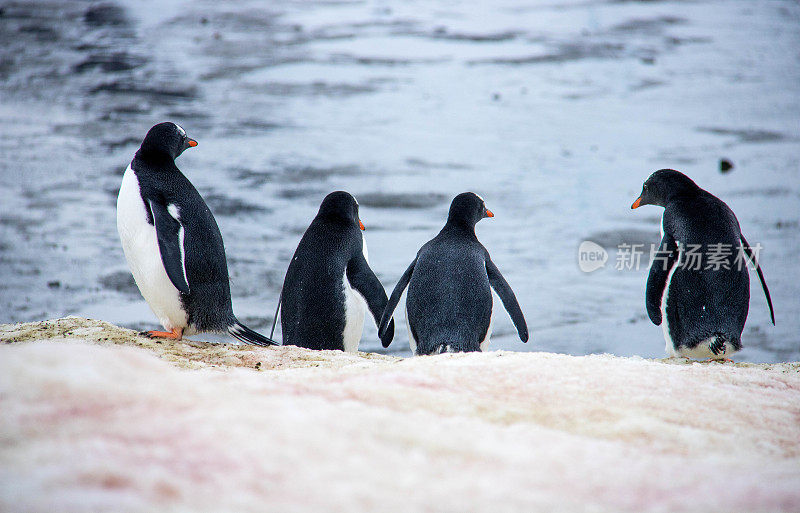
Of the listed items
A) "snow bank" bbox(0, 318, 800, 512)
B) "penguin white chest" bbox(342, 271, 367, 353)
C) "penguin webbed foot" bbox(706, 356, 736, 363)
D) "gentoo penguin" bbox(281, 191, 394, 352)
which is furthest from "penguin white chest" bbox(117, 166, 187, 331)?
"penguin webbed foot" bbox(706, 356, 736, 363)

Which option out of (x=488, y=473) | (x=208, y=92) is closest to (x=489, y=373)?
(x=488, y=473)

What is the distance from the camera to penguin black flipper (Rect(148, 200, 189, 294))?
133 inches

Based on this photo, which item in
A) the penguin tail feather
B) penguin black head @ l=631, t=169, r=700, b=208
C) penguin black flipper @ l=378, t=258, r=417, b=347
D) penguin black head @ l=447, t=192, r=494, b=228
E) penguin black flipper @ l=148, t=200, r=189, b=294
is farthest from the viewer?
penguin black head @ l=631, t=169, r=700, b=208

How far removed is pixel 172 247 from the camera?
3.44 metres

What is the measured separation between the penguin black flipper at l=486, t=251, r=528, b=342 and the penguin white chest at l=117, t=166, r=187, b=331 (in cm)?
142

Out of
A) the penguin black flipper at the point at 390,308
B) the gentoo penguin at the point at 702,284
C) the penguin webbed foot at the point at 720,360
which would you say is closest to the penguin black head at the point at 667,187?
the gentoo penguin at the point at 702,284

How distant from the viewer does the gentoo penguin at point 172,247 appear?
11.4 feet

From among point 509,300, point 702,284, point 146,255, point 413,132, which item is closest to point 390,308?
point 509,300

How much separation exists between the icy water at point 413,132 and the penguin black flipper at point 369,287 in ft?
2.91

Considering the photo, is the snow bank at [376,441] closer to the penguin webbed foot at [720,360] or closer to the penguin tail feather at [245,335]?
the penguin webbed foot at [720,360]

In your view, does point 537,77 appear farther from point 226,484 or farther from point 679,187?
point 226,484

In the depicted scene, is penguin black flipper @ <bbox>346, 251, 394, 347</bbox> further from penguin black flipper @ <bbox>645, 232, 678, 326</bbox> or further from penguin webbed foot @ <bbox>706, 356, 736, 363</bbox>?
penguin webbed foot @ <bbox>706, 356, 736, 363</bbox>

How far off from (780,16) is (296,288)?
11037mm

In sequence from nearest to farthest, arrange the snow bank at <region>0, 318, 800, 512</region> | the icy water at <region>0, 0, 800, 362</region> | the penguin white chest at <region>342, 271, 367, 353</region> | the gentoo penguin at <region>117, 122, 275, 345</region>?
the snow bank at <region>0, 318, 800, 512</region>, the gentoo penguin at <region>117, 122, 275, 345</region>, the penguin white chest at <region>342, 271, 367, 353</region>, the icy water at <region>0, 0, 800, 362</region>
